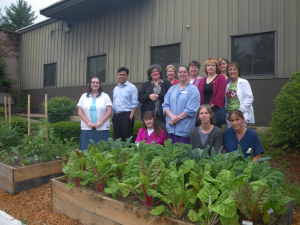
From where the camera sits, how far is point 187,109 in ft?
11.4

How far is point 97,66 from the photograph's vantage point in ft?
36.8

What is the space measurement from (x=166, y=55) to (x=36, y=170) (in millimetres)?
6561

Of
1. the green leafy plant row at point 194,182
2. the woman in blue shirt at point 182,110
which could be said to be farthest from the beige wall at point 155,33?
the green leafy plant row at point 194,182

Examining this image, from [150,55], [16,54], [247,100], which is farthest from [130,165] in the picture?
[16,54]

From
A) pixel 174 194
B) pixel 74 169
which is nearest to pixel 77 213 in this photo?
pixel 74 169

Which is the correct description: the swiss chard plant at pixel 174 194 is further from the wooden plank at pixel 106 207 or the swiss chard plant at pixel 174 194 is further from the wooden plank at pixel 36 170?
the wooden plank at pixel 36 170

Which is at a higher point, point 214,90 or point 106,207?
point 214,90

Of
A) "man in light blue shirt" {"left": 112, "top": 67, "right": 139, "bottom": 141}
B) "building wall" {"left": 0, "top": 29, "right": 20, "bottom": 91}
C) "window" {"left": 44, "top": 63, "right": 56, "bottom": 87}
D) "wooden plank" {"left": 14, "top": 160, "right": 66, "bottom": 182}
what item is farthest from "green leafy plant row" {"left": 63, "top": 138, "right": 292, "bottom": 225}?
"building wall" {"left": 0, "top": 29, "right": 20, "bottom": 91}

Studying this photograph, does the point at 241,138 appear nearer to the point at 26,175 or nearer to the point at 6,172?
the point at 26,175

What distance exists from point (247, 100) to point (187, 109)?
910mm

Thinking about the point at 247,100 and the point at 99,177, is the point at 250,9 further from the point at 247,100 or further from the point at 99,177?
the point at 99,177

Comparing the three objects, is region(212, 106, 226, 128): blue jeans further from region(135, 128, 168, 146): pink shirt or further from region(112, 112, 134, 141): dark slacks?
region(112, 112, 134, 141): dark slacks

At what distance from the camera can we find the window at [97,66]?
36.0 feet

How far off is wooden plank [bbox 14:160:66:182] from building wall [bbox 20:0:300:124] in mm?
5670
